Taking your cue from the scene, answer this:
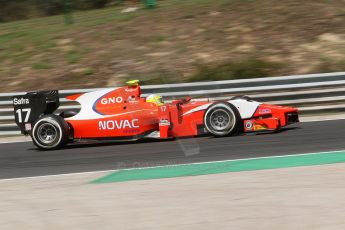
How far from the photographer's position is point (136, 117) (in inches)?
431

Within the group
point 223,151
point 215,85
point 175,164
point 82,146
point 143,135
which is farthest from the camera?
point 215,85

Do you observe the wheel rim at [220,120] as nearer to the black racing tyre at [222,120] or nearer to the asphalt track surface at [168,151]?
the black racing tyre at [222,120]

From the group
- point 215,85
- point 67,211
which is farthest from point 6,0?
point 67,211

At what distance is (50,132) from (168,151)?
93.5 inches

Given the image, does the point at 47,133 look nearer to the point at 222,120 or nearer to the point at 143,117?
the point at 143,117

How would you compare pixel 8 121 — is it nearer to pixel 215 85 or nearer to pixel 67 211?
pixel 215 85

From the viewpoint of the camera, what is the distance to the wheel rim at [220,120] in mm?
10594

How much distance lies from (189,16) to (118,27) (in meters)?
1.99

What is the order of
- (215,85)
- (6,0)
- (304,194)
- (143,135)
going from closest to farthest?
1. (304,194)
2. (143,135)
3. (215,85)
4. (6,0)

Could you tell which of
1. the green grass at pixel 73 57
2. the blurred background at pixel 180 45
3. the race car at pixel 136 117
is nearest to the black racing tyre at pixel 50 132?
the race car at pixel 136 117

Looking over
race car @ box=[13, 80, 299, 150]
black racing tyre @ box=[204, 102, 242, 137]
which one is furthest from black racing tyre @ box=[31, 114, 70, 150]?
black racing tyre @ box=[204, 102, 242, 137]

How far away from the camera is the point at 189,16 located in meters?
18.7

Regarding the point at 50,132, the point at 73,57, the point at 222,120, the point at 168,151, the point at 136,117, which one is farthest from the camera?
the point at 73,57

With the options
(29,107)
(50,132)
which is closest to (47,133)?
(50,132)
